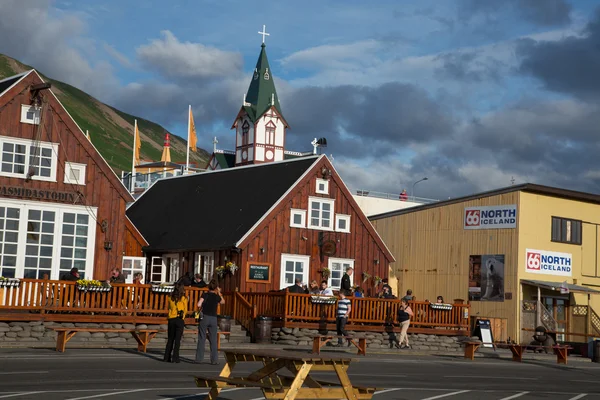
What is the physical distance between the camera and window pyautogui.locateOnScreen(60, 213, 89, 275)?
3216 centimetres

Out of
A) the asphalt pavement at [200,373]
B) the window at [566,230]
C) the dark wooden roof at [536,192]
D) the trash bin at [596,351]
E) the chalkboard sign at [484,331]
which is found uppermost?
the dark wooden roof at [536,192]

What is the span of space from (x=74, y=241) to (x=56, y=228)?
2.72 feet

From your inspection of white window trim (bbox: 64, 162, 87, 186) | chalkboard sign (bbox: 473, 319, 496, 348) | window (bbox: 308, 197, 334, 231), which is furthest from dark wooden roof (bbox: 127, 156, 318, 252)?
chalkboard sign (bbox: 473, 319, 496, 348)

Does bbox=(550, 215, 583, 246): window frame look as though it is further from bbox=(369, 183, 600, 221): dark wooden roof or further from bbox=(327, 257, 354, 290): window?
bbox=(327, 257, 354, 290): window

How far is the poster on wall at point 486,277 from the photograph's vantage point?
42469 millimetres

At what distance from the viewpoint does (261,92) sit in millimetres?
96125

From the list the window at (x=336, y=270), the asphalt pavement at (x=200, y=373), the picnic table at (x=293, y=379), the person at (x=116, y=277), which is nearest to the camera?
the picnic table at (x=293, y=379)

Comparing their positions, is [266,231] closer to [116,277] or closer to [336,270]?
[336,270]

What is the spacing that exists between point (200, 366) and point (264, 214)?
16172 mm

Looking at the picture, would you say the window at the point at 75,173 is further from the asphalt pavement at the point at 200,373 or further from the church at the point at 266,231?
the asphalt pavement at the point at 200,373

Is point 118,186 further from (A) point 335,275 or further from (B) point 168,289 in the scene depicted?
(A) point 335,275

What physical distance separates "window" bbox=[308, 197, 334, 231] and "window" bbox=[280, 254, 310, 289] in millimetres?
1512

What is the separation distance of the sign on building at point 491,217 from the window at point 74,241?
19199 millimetres

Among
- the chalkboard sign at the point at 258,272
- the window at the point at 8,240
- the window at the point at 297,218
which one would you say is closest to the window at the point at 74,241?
the window at the point at 8,240
